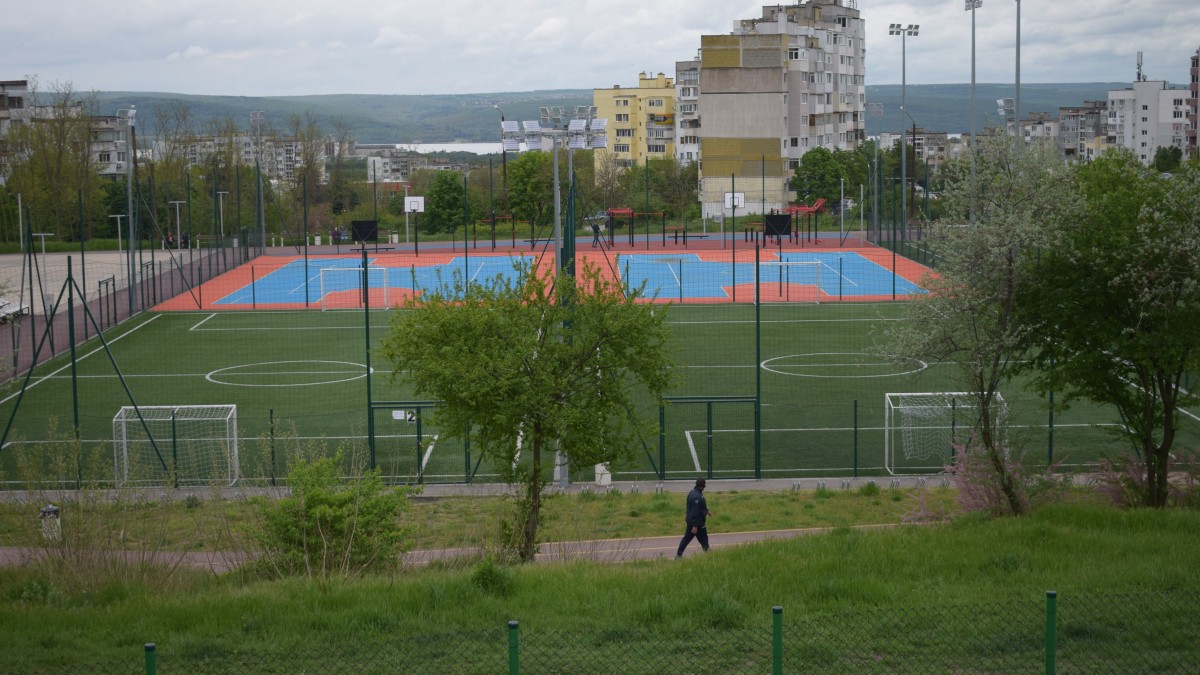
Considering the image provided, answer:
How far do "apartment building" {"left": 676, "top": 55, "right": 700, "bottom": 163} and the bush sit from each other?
122002mm

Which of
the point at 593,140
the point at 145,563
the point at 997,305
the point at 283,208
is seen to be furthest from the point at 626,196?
the point at 145,563

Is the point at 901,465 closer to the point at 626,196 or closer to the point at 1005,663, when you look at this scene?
the point at 1005,663

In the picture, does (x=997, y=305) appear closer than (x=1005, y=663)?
No

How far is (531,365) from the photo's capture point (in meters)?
17.3

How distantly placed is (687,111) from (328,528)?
125 meters

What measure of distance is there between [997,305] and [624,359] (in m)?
5.74

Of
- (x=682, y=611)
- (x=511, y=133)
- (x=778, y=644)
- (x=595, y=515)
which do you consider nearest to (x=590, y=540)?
(x=595, y=515)

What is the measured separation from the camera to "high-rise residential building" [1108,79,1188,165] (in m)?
150

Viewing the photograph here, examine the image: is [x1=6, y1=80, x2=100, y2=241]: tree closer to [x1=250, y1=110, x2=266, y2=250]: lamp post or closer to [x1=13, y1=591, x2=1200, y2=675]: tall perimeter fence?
[x1=250, y1=110, x2=266, y2=250]: lamp post

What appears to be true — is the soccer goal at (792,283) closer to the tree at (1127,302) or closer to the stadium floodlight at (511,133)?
the stadium floodlight at (511,133)

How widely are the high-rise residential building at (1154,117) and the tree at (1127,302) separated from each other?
14042 cm

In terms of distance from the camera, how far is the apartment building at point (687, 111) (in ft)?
445

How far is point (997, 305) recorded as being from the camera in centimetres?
1892

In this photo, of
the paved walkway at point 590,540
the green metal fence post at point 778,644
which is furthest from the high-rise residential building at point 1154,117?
the green metal fence post at point 778,644
